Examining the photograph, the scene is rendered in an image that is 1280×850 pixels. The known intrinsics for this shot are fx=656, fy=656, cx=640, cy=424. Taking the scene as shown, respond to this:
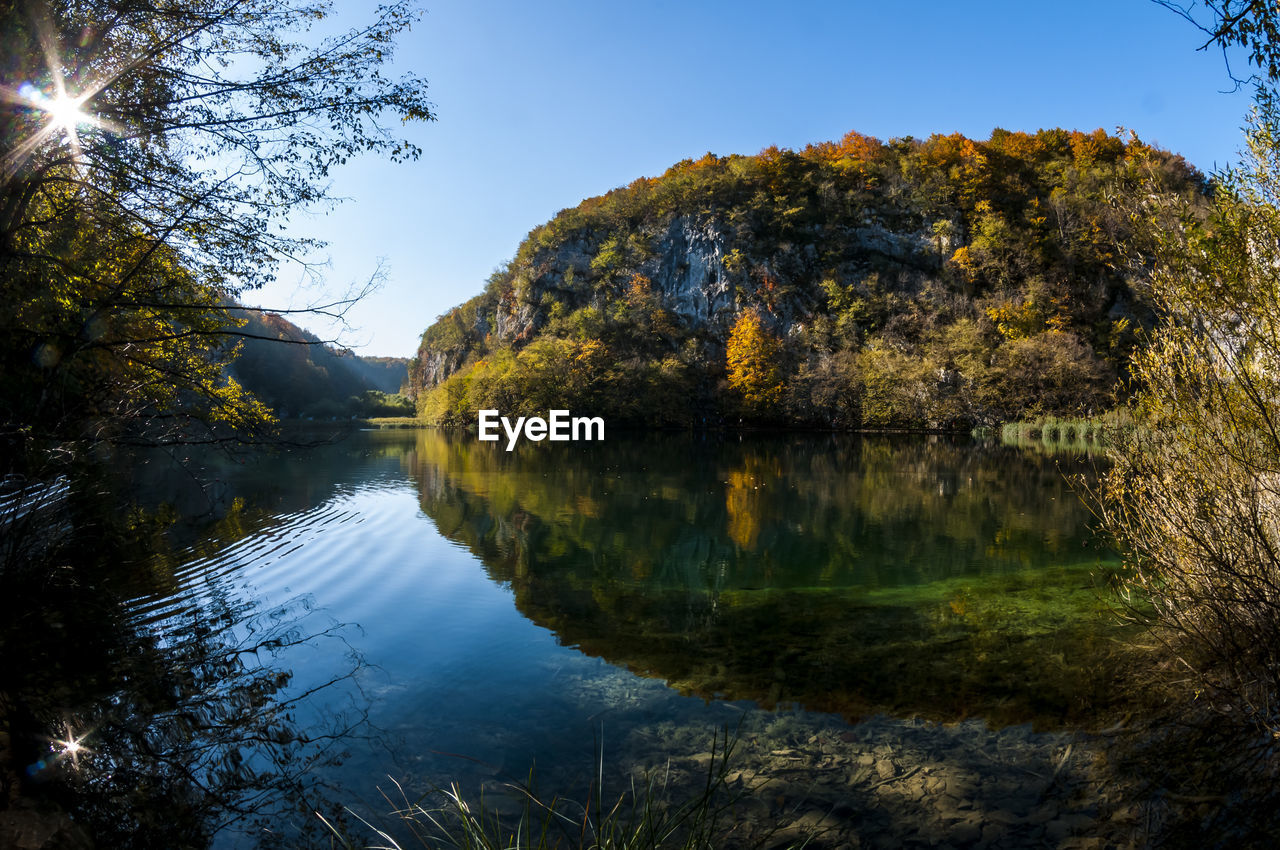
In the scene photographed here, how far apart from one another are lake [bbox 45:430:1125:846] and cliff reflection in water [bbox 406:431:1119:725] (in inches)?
2.2

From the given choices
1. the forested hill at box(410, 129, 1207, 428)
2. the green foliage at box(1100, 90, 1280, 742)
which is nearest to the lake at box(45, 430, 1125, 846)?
the green foliage at box(1100, 90, 1280, 742)

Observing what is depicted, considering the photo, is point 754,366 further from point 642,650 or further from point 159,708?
point 159,708

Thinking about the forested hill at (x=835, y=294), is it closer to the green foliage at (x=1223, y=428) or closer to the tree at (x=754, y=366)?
the tree at (x=754, y=366)

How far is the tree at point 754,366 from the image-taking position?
5722 cm

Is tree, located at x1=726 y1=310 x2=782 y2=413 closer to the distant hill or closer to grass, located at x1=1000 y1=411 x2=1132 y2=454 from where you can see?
grass, located at x1=1000 y1=411 x2=1132 y2=454

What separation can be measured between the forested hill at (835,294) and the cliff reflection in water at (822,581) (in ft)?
91.9

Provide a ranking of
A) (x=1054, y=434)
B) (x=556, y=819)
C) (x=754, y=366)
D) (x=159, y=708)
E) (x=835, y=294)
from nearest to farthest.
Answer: (x=556, y=819) < (x=159, y=708) < (x=1054, y=434) < (x=754, y=366) < (x=835, y=294)

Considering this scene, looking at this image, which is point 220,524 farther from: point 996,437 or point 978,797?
point 996,437

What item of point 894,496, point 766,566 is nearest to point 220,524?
point 766,566

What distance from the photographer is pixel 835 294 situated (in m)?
63.6

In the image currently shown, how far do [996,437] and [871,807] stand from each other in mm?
43804

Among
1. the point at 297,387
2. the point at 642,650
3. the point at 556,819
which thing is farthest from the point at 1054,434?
the point at 297,387

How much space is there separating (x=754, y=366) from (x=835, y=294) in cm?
1260

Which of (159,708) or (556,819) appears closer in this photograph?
(556,819)
